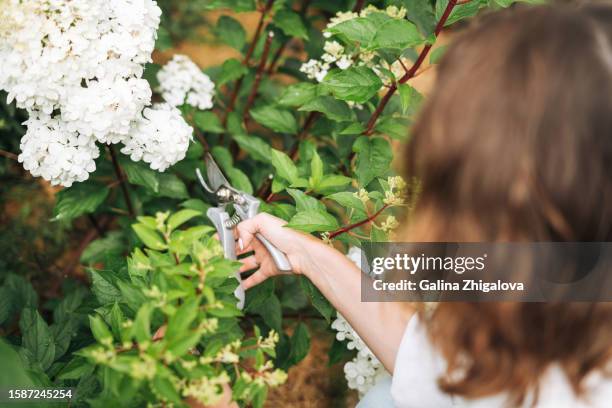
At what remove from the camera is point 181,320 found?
96 centimetres

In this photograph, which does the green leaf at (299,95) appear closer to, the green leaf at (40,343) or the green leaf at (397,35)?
the green leaf at (397,35)

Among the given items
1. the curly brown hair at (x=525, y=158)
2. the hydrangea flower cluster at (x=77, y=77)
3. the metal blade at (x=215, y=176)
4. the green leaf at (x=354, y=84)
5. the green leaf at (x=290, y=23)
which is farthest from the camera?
the green leaf at (x=290, y=23)

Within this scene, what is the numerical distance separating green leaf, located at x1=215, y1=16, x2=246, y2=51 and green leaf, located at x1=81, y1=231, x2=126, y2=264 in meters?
0.79

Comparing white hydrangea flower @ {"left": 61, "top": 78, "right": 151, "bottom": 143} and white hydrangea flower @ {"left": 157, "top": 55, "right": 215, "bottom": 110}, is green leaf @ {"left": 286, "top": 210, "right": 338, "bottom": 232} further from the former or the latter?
white hydrangea flower @ {"left": 157, "top": 55, "right": 215, "bottom": 110}

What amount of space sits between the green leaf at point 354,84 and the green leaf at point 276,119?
0.47 meters

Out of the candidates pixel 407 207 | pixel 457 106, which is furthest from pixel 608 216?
pixel 407 207

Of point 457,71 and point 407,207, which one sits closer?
point 457,71

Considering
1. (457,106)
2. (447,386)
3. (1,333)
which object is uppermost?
(457,106)

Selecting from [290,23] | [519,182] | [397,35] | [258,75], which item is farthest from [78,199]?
[519,182]

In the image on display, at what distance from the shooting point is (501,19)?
Result: 925 mm

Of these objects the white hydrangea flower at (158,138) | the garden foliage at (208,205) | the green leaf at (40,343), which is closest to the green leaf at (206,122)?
the garden foliage at (208,205)

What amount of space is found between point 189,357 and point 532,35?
74 centimetres

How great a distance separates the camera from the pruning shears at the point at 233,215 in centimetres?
142

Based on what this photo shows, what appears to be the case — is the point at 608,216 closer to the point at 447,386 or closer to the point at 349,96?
the point at 447,386
